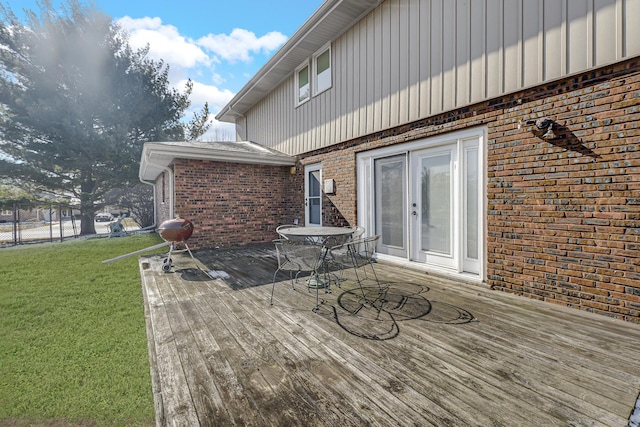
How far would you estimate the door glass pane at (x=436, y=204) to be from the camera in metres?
4.70

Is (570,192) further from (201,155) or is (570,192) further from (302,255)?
(201,155)

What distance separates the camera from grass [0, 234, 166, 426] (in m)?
1.92

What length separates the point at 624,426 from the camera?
1.56m

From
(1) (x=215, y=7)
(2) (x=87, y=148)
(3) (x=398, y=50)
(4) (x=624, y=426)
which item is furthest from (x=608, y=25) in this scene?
(2) (x=87, y=148)

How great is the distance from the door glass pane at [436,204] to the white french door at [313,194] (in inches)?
117

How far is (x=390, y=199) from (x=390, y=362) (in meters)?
3.86

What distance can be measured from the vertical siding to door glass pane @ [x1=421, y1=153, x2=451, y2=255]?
2.79 ft

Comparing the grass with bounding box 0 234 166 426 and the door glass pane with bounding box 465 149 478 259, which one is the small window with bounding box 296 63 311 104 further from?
the grass with bounding box 0 234 166 426

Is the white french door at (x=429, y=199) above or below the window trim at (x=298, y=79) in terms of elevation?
below

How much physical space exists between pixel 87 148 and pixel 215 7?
9013 mm

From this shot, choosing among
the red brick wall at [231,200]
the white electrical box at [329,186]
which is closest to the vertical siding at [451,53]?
the white electrical box at [329,186]

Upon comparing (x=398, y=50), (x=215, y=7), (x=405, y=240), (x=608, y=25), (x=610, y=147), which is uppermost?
(x=215, y=7)

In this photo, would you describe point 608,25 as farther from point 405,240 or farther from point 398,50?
point 405,240

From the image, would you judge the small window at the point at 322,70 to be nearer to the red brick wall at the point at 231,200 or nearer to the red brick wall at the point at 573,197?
the red brick wall at the point at 231,200
